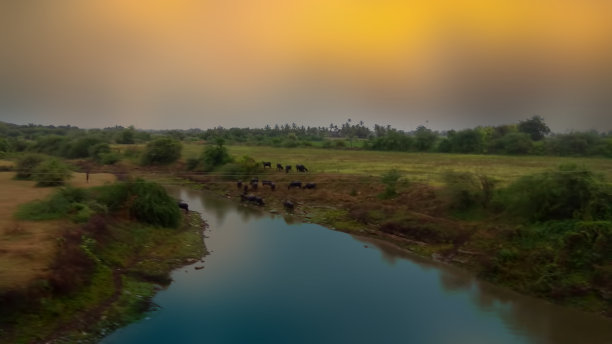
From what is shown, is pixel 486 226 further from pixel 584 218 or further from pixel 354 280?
pixel 354 280

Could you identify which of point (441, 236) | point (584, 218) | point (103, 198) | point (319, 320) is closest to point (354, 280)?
point (319, 320)

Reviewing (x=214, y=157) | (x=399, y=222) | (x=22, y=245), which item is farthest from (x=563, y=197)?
(x=214, y=157)

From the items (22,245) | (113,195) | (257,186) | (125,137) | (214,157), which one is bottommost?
(22,245)

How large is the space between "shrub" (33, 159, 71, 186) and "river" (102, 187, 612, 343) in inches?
444

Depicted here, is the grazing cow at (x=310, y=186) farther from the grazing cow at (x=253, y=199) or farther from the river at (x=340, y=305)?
the river at (x=340, y=305)

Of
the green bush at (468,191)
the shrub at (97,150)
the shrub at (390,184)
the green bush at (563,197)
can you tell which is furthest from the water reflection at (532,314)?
the shrub at (97,150)

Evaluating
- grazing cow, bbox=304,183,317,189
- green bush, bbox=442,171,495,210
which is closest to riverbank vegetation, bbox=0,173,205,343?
grazing cow, bbox=304,183,317,189

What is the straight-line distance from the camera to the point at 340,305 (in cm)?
1270

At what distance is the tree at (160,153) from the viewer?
40.1m

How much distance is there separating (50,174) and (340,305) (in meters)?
19.2

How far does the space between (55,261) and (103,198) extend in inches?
274

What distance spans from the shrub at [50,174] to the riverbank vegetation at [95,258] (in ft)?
18.9

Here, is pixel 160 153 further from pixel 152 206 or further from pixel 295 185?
pixel 152 206

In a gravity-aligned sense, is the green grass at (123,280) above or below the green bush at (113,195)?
below
